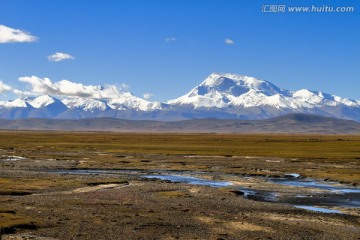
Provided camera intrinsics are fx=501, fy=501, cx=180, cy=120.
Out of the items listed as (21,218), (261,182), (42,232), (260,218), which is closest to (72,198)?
(21,218)

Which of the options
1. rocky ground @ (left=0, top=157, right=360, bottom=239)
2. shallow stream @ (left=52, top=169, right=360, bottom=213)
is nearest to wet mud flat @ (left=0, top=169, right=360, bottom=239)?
rocky ground @ (left=0, top=157, right=360, bottom=239)

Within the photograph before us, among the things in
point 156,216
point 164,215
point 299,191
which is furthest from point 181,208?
point 299,191

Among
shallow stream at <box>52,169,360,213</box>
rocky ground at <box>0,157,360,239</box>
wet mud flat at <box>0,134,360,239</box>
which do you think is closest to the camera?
rocky ground at <box>0,157,360,239</box>

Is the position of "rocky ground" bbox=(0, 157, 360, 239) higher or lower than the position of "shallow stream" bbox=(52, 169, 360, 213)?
higher

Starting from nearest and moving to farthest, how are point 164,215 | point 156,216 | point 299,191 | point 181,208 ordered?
point 156,216, point 164,215, point 181,208, point 299,191

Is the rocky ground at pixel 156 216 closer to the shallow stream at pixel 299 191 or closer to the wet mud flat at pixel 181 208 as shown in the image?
the wet mud flat at pixel 181 208

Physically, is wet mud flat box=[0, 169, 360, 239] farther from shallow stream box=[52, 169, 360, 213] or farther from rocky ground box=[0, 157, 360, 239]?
shallow stream box=[52, 169, 360, 213]

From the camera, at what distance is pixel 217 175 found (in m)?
58.2

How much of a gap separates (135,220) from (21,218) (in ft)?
20.4

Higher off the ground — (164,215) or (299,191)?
(164,215)

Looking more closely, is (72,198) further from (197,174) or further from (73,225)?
(197,174)

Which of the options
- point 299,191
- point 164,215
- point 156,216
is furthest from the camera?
point 299,191

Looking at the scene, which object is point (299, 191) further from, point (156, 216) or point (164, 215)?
point (156, 216)

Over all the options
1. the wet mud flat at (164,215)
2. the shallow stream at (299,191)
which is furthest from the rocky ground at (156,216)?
the shallow stream at (299,191)
